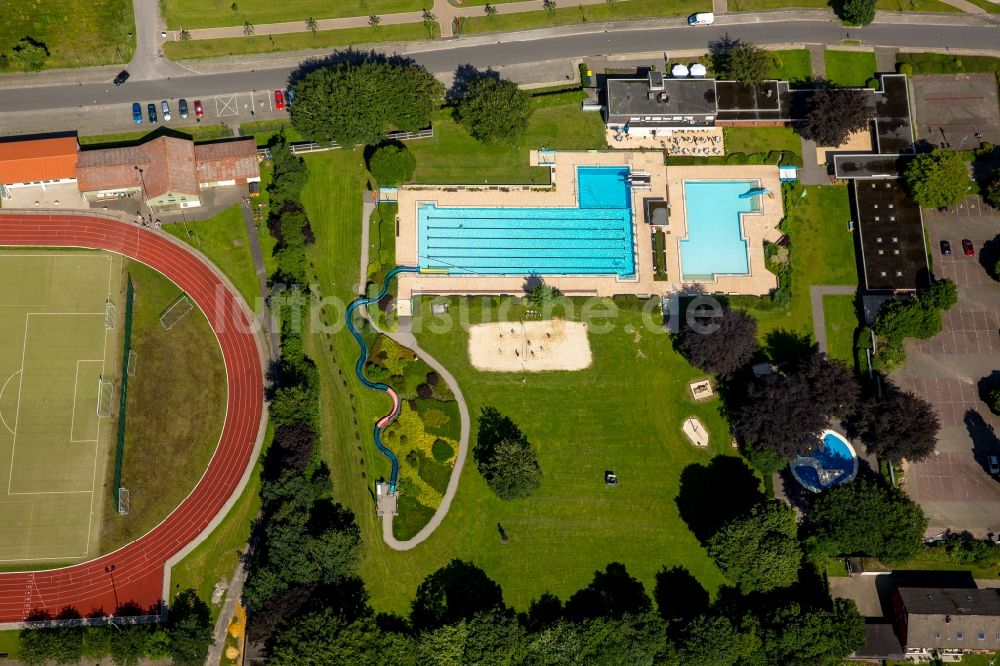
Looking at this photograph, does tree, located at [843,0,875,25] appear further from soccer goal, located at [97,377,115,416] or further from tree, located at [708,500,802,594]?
soccer goal, located at [97,377,115,416]

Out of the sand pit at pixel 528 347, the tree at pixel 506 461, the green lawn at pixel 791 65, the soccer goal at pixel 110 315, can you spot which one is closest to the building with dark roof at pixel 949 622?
the tree at pixel 506 461

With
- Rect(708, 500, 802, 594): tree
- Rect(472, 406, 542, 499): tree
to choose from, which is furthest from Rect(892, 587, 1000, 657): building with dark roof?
Rect(472, 406, 542, 499): tree

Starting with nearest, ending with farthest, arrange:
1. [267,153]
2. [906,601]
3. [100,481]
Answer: [906,601], [100,481], [267,153]

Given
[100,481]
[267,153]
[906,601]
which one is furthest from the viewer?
[267,153]

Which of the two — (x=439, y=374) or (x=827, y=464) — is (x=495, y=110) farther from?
(x=827, y=464)

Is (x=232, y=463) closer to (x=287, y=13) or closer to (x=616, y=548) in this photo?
(x=616, y=548)

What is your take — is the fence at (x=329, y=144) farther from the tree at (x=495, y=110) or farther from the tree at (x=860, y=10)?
the tree at (x=860, y=10)

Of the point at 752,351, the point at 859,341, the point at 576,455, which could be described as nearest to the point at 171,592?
the point at 576,455

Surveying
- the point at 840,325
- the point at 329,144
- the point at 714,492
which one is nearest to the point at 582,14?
the point at 329,144
